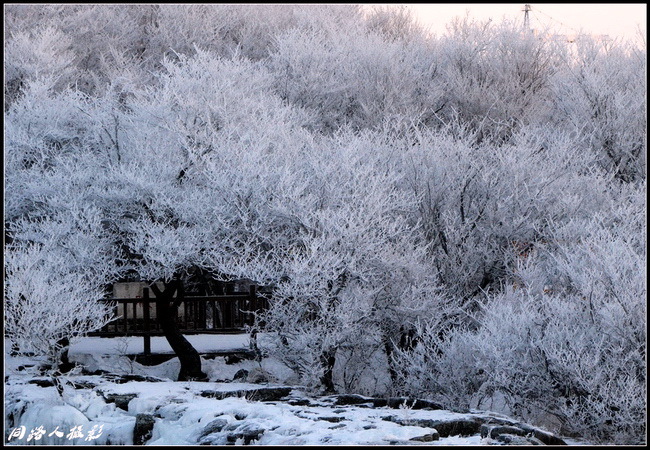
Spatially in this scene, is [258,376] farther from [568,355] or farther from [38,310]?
[568,355]

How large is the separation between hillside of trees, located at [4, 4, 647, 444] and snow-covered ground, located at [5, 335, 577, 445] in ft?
3.47

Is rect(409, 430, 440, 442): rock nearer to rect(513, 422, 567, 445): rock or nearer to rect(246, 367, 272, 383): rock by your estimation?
rect(513, 422, 567, 445): rock

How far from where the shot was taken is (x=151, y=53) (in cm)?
3334

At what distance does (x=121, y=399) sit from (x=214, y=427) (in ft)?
8.12

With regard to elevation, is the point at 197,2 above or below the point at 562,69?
above

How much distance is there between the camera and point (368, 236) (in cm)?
1548

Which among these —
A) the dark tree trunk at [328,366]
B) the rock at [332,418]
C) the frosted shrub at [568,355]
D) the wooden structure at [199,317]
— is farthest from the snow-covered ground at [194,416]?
the wooden structure at [199,317]

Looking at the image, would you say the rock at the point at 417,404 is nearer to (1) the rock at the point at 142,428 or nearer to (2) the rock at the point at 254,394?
(2) the rock at the point at 254,394

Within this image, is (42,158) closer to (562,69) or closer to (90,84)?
(90,84)

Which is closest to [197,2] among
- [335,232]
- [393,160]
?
[393,160]

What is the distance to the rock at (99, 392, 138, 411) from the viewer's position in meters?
13.0

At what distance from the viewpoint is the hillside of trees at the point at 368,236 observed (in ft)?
45.2

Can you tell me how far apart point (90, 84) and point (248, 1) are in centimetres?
726

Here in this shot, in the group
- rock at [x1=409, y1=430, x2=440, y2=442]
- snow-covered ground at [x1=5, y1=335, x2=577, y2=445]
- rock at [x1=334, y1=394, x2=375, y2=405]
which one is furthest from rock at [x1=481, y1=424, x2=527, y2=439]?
rock at [x1=334, y1=394, x2=375, y2=405]
